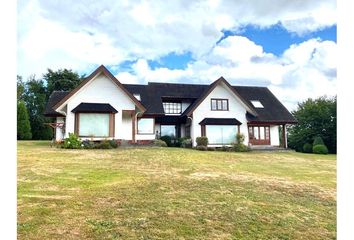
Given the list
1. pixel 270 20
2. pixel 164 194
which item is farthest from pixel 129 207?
pixel 270 20

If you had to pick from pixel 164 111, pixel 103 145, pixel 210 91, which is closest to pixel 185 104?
pixel 164 111

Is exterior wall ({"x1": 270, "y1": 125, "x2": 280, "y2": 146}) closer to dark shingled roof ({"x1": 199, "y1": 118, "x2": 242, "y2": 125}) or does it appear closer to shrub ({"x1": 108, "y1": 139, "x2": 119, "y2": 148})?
dark shingled roof ({"x1": 199, "y1": 118, "x2": 242, "y2": 125})

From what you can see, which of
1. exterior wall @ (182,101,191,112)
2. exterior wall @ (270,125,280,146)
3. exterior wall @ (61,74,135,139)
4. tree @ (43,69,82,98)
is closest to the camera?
exterior wall @ (61,74,135,139)

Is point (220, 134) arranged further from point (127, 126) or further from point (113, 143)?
point (113, 143)

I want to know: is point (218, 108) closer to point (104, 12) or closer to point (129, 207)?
point (129, 207)

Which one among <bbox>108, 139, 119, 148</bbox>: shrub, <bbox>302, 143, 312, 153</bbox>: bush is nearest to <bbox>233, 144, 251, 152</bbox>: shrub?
<bbox>302, 143, 312, 153</bbox>: bush

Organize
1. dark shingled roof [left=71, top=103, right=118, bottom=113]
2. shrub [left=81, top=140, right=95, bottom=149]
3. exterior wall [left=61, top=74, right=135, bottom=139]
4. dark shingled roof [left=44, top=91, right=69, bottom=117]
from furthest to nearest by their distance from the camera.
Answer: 1. dark shingled roof [left=44, top=91, right=69, bottom=117]
2. exterior wall [left=61, top=74, right=135, bottom=139]
3. dark shingled roof [left=71, top=103, right=118, bottom=113]
4. shrub [left=81, top=140, right=95, bottom=149]

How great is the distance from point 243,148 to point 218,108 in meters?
4.27

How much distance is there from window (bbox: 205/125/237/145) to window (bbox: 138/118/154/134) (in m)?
4.31

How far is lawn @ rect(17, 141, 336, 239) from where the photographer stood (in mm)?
4672

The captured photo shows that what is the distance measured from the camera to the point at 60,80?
42750 mm

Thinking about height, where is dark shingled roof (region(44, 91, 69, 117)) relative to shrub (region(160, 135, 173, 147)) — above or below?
above

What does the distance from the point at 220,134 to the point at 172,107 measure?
206 inches

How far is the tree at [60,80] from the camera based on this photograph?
42.9 meters
